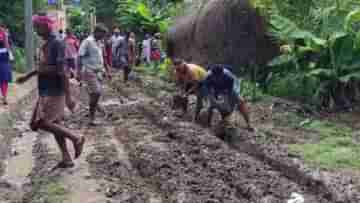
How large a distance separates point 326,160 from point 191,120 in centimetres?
376

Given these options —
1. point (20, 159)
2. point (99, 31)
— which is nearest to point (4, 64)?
point (99, 31)

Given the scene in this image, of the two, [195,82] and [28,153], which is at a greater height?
[195,82]

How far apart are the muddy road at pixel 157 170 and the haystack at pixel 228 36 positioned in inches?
190

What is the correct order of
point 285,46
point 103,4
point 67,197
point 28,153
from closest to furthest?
point 67,197
point 28,153
point 285,46
point 103,4

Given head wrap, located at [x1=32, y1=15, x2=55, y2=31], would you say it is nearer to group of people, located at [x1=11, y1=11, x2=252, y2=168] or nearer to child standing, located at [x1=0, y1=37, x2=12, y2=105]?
group of people, located at [x1=11, y1=11, x2=252, y2=168]

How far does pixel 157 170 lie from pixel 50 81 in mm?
1552

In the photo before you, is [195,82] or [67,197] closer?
[67,197]

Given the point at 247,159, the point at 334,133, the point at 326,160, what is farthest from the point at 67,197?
the point at 334,133

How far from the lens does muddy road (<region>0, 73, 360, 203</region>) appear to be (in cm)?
658

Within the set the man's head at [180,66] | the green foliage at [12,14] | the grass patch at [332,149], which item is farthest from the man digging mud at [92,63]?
the green foliage at [12,14]

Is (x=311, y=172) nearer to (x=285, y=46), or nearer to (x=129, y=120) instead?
(x=129, y=120)

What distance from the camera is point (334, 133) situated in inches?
405

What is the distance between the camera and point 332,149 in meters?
9.02

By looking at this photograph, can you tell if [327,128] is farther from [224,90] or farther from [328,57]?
[328,57]
